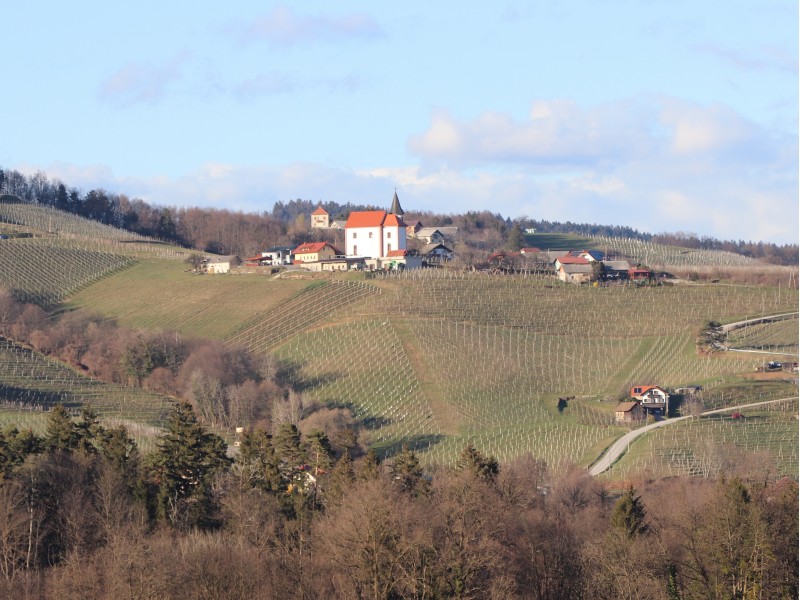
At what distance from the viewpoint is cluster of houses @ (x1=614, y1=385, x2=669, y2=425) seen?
7525cm

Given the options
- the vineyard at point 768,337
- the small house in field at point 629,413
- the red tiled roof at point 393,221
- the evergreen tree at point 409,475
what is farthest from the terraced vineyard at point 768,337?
the evergreen tree at point 409,475

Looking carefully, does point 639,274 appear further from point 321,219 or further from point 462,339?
point 321,219

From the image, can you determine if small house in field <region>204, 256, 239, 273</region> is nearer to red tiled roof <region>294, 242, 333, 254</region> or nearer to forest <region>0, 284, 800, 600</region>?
red tiled roof <region>294, 242, 333, 254</region>

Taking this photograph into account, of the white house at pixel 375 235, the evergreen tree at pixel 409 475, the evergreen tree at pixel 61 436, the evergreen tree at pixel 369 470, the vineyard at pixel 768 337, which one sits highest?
the white house at pixel 375 235

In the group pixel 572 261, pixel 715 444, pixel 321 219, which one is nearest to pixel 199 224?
pixel 321 219

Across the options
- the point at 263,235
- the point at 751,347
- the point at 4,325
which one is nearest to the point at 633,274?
the point at 751,347

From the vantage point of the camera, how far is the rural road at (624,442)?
6594 centimetres

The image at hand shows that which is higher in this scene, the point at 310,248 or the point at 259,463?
the point at 310,248

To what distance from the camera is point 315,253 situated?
376ft

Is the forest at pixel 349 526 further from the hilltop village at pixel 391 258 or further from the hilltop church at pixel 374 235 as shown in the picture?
the hilltop church at pixel 374 235

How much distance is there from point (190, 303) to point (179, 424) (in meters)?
47.3

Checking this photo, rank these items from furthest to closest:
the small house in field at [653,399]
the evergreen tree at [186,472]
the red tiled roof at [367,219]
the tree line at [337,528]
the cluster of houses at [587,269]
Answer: the red tiled roof at [367,219]
the cluster of houses at [587,269]
the small house in field at [653,399]
the evergreen tree at [186,472]
the tree line at [337,528]

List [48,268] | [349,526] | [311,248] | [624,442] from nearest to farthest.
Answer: [349,526] < [624,442] < [48,268] < [311,248]

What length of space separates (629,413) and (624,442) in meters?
5.34
